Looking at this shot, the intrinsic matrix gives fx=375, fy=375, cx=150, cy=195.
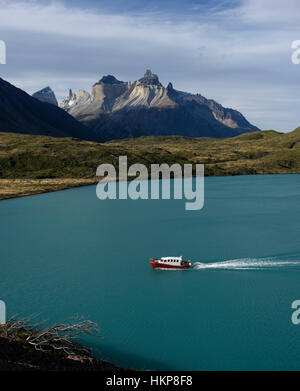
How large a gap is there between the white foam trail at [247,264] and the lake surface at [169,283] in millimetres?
172

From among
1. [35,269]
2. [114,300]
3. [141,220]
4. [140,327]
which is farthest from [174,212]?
Answer: [140,327]

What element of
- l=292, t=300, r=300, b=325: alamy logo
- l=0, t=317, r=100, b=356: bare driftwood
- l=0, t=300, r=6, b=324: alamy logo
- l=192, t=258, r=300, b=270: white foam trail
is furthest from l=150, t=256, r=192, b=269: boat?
l=0, t=317, r=100, b=356: bare driftwood

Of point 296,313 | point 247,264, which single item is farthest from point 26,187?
point 296,313

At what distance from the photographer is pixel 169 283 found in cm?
5950

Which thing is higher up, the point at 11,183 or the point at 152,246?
the point at 11,183

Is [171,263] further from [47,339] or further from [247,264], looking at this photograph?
[47,339]

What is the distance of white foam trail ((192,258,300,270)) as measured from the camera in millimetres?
63809

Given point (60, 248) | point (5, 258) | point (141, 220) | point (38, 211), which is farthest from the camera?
point (38, 211)

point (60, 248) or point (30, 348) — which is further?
point (60, 248)

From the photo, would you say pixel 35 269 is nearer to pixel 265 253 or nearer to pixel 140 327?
pixel 140 327

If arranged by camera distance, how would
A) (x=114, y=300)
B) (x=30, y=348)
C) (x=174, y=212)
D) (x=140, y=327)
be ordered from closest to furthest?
(x=30, y=348), (x=140, y=327), (x=114, y=300), (x=174, y=212)

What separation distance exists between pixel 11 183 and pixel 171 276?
494ft

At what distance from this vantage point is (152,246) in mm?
79125

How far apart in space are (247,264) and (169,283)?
14.9 meters
